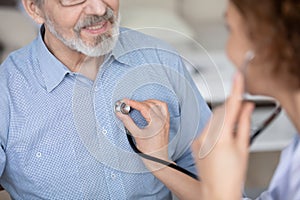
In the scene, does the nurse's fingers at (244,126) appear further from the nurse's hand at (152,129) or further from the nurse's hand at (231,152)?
the nurse's hand at (152,129)

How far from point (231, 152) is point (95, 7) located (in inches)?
19.5

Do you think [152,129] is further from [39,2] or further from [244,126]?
[39,2]

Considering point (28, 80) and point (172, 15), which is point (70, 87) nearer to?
point (28, 80)

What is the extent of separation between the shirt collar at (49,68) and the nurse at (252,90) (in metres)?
0.40

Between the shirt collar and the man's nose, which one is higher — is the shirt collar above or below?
below

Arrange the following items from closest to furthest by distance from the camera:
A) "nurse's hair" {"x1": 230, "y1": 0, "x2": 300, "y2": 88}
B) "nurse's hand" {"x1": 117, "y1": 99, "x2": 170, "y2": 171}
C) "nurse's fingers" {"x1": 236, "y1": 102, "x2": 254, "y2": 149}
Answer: "nurse's hair" {"x1": 230, "y1": 0, "x2": 300, "y2": 88}
"nurse's fingers" {"x1": 236, "y1": 102, "x2": 254, "y2": 149}
"nurse's hand" {"x1": 117, "y1": 99, "x2": 170, "y2": 171}

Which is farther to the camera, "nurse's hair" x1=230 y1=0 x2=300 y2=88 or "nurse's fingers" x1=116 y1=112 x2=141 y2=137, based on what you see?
"nurse's fingers" x1=116 y1=112 x2=141 y2=137

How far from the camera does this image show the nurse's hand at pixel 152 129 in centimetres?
115

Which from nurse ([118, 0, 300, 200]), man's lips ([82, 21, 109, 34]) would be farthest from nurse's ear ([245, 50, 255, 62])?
man's lips ([82, 21, 109, 34])

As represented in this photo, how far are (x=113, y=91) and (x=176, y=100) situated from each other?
0.14m

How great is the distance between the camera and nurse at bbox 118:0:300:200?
820mm

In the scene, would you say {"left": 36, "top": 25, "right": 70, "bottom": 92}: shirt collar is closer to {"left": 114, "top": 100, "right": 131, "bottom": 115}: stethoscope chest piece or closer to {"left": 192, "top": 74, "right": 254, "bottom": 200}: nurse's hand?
{"left": 114, "top": 100, "right": 131, "bottom": 115}: stethoscope chest piece

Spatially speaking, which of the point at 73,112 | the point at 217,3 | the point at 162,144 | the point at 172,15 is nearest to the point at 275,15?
the point at 162,144

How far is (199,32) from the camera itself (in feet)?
10.8
